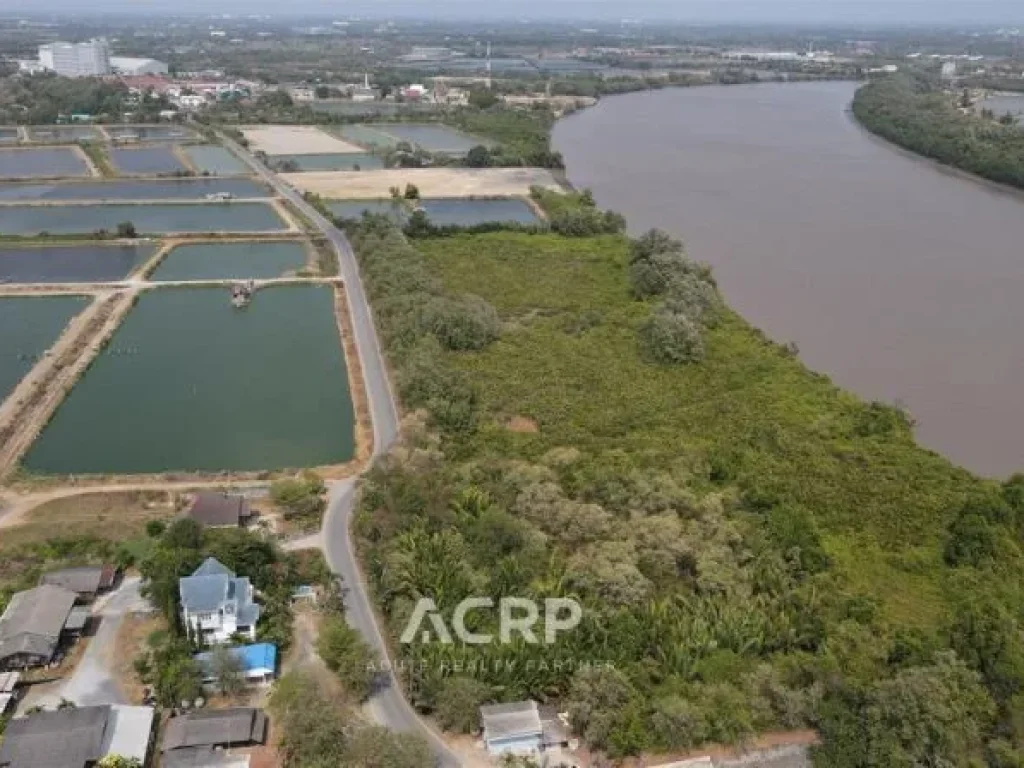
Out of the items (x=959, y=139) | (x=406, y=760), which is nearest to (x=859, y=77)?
(x=959, y=139)

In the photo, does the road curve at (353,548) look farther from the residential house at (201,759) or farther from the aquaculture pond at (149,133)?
the aquaculture pond at (149,133)

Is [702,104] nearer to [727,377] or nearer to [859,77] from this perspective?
[859,77]

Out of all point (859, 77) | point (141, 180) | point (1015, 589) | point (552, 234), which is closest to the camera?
point (1015, 589)

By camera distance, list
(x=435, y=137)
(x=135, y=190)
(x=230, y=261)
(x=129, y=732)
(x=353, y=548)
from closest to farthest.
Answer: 1. (x=129, y=732)
2. (x=353, y=548)
3. (x=230, y=261)
4. (x=135, y=190)
5. (x=435, y=137)

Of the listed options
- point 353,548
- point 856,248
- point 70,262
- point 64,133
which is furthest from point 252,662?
point 64,133

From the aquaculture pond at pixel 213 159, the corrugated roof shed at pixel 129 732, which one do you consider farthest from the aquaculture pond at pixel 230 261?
the corrugated roof shed at pixel 129 732

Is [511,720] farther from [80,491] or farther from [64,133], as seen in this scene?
[64,133]

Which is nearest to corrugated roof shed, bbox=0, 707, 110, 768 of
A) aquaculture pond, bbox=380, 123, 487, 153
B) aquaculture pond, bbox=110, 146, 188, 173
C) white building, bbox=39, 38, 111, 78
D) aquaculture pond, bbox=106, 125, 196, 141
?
aquaculture pond, bbox=110, 146, 188, 173
